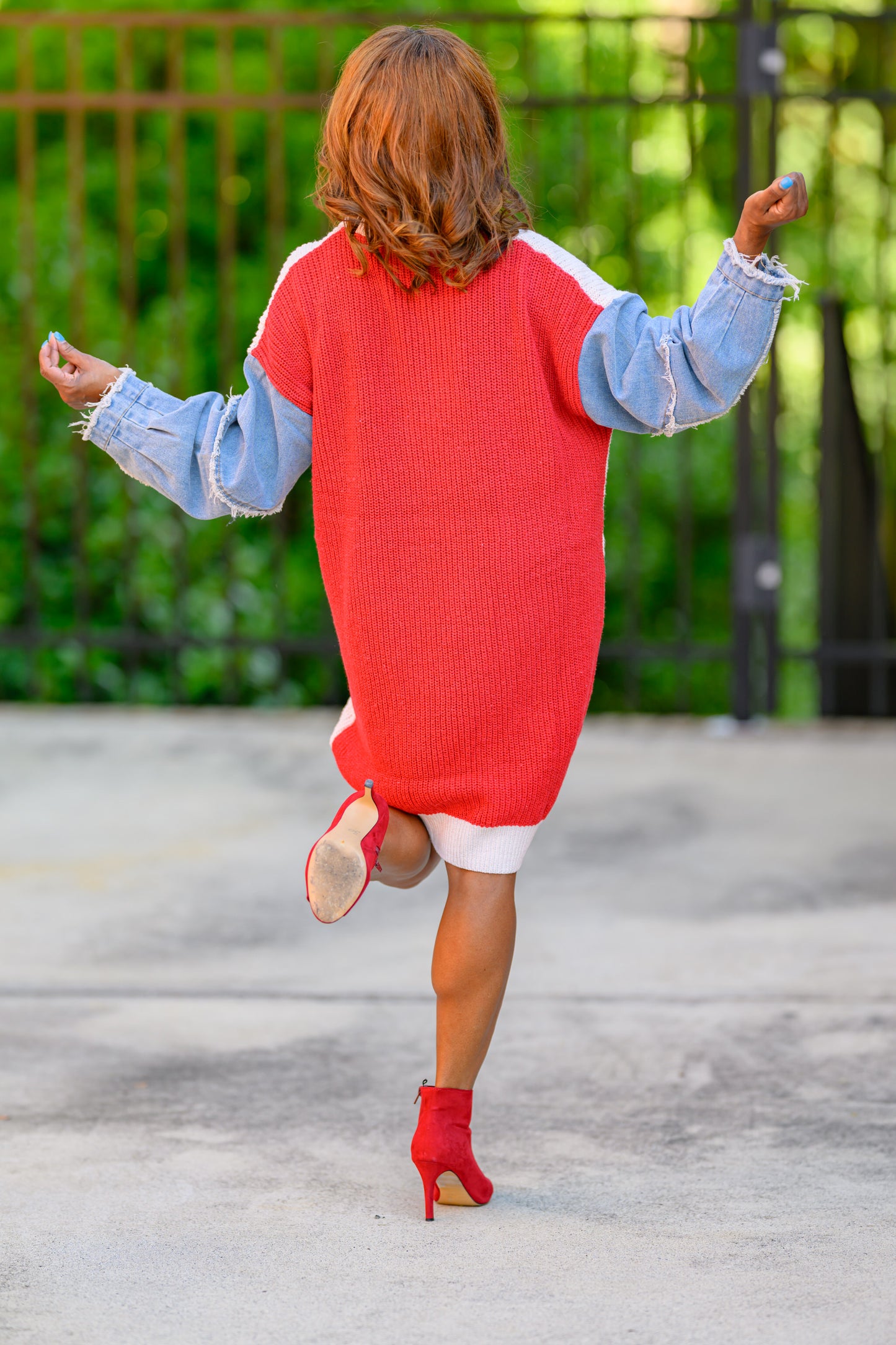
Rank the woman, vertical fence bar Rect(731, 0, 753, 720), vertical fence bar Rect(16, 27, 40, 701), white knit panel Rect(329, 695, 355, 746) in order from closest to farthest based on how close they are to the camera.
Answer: the woman, white knit panel Rect(329, 695, 355, 746), vertical fence bar Rect(731, 0, 753, 720), vertical fence bar Rect(16, 27, 40, 701)

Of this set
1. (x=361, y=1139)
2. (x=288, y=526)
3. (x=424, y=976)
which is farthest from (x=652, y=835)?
(x=288, y=526)

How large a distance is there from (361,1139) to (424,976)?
718 mm

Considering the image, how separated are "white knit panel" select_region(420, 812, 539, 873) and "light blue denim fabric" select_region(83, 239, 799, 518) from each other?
19.0 inches

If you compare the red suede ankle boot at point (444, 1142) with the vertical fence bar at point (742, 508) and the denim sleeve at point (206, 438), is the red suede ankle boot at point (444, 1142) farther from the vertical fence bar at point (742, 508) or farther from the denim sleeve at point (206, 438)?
the vertical fence bar at point (742, 508)

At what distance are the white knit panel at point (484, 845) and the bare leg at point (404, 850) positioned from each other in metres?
0.04

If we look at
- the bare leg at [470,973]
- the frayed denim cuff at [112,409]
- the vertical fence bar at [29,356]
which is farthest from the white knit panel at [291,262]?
the vertical fence bar at [29,356]

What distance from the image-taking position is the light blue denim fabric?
2.00m

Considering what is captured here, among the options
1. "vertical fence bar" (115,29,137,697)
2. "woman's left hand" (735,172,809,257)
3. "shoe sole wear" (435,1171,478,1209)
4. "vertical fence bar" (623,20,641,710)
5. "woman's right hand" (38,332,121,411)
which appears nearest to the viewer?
"woman's left hand" (735,172,809,257)

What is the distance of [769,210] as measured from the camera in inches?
76.8

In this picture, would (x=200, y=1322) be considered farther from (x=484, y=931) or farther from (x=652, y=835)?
(x=652, y=835)

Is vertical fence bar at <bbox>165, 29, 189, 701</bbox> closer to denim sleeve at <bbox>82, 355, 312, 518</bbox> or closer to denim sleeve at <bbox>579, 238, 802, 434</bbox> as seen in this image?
denim sleeve at <bbox>82, 355, 312, 518</bbox>

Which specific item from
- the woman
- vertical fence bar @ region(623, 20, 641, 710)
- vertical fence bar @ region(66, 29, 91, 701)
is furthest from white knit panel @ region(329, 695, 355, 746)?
vertical fence bar @ region(66, 29, 91, 701)

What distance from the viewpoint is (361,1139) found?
248cm

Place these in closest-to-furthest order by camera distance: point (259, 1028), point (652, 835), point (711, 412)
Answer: point (711, 412) → point (259, 1028) → point (652, 835)
